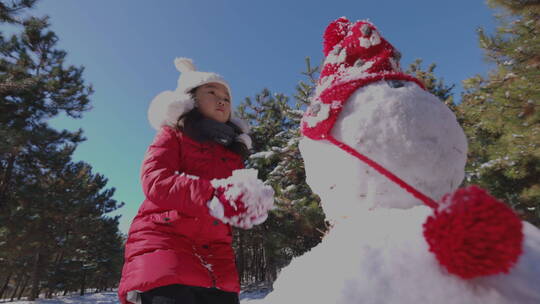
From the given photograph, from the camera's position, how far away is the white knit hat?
1612 mm

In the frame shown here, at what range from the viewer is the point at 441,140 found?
938 mm

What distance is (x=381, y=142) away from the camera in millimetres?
915

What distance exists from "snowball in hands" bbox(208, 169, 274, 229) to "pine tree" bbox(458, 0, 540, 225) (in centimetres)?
501

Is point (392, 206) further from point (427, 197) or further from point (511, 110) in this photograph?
point (511, 110)

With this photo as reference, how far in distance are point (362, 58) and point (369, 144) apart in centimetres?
44

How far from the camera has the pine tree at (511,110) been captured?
188 inches

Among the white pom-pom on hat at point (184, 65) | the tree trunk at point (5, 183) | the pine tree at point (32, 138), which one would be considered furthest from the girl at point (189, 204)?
the tree trunk at point (5, 183)

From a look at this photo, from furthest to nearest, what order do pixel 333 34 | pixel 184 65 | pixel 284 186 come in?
pixel 284 186 < pixel 184 65 < pixel 333 34

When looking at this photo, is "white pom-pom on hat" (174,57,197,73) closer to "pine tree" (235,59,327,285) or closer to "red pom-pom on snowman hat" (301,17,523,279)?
"red pom-pom on snowman hat" (301,17,523,279)

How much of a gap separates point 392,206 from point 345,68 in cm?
56

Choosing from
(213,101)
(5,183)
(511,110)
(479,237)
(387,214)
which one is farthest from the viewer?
(5,183)

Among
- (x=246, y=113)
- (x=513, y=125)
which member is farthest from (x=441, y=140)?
(x=246, y=113)

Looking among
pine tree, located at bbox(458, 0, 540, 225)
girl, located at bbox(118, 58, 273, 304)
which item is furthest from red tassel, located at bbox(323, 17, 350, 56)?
pine tree, located at bbox(458, 0, 540, 225)

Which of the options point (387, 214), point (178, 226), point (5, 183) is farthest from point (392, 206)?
point (5, 183)
